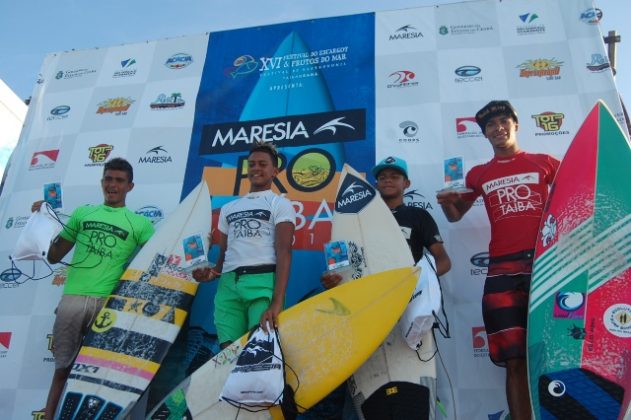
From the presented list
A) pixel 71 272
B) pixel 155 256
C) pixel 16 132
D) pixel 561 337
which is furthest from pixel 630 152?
pixel 16 132

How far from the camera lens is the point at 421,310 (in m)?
2.64

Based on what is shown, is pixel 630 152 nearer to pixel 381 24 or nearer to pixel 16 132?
pixel 381 24

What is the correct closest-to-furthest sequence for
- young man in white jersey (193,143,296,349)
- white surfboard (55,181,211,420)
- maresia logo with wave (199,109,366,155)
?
1. young man in white jersey (193,143,296,349)
2. white surfboard (55,181,211,420)
3. maresia logo with wave (199,109,366,155)

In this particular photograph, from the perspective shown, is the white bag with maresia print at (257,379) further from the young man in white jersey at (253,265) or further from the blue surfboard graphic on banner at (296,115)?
the blue surfboard graphic on banner at (296,115)

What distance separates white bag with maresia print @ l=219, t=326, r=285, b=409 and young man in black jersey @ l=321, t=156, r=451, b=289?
67 centimetres

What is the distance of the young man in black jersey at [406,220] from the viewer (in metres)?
3.05

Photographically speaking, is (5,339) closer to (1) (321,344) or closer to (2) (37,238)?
(2) (37,238)

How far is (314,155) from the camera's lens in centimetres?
415

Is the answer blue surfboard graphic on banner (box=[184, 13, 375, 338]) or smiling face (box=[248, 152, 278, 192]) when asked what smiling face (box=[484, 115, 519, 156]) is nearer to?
blue surfboard graphic on banner (box=[184, 13, 375, 338])

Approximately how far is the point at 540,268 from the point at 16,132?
6415 mm

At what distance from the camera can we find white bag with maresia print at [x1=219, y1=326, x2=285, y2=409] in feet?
7.62

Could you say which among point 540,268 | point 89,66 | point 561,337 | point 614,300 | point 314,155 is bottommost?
point 561,337

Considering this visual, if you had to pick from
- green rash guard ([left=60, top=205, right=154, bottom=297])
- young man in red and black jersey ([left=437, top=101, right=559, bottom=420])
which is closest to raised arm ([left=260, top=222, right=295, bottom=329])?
young man in red and black jersey ([left=437, top=101, right=559, bottom=420])

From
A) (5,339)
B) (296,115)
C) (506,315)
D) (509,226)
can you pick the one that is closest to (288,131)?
(296,115)
